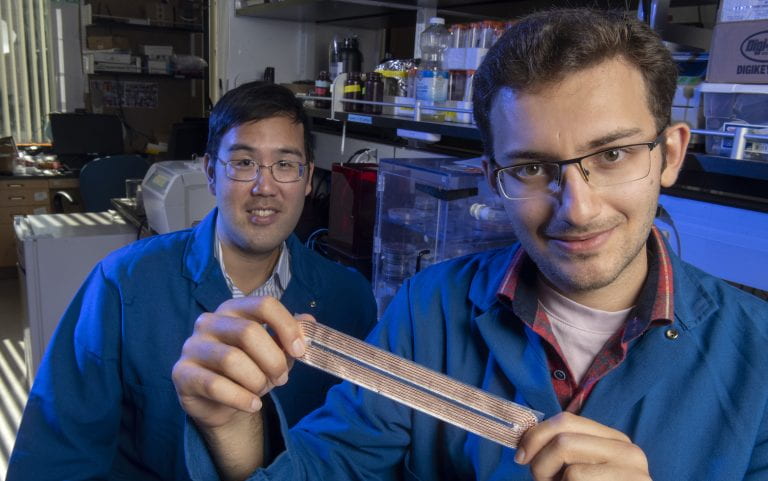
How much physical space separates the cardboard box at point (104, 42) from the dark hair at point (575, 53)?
5790 millimetres

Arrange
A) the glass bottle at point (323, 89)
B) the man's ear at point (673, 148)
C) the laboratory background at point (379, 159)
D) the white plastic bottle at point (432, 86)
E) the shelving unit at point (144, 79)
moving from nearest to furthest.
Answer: the man's ear at point (673, 148), the laboratory background at point (379, 159), the white plastic bottle at point (432, 86), the glass bottle at point (323, 89), the shelving unit at point (144, 79)

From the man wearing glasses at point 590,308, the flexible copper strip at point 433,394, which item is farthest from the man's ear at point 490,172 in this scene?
the flexible copper strip at point 433,394

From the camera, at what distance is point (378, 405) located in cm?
106

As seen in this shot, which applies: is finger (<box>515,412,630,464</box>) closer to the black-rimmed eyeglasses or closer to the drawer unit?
the black-rimmed eyeglasses

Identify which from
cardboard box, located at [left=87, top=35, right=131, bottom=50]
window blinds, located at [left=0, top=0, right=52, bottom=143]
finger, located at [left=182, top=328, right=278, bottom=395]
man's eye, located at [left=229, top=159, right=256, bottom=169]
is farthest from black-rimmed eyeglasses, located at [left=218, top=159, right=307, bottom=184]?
window blinds, located at [left=0, top=0, right=52, bottom=143]

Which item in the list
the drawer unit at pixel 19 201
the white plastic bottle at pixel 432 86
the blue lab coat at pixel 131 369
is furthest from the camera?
the drawer unit at pixel 19 201

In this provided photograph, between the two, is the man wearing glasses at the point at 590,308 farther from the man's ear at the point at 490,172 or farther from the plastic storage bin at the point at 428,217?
the plastic storage bin at the point at 428,217

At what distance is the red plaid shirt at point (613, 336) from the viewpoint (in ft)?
3.02

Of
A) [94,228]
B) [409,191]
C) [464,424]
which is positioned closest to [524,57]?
[464,424]

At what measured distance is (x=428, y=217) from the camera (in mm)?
2109

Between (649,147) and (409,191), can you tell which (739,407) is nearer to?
(649,147)

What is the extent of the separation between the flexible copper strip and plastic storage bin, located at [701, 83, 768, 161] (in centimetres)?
69

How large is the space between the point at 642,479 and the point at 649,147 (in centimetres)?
47

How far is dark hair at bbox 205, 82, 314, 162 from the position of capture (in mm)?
1536
